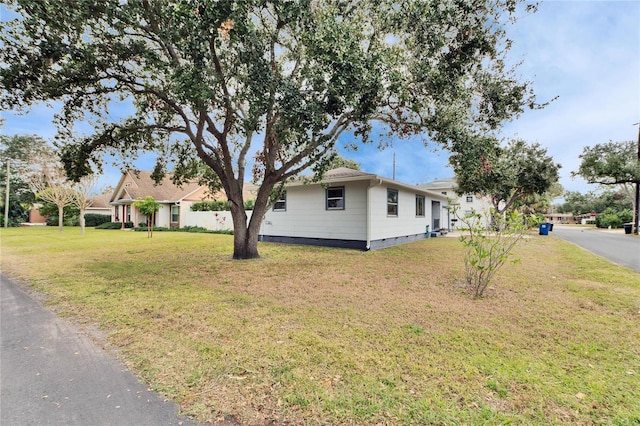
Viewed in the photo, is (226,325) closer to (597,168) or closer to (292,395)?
(292,395)

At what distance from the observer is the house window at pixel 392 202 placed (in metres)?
13.0

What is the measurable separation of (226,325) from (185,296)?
1783 mm

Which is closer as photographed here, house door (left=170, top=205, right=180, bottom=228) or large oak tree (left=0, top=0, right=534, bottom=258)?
large oak tree (left=0, top=0, right=534, bottom=258)

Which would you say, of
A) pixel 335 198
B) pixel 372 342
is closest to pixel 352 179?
pixel 335 198

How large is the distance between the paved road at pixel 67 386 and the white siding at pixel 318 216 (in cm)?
933

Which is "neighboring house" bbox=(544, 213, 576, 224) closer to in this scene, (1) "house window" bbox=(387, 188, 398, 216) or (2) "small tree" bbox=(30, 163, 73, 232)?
(1) "house window" bbox=(387, 188, 398, 216)

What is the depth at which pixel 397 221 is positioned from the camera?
13898 mm

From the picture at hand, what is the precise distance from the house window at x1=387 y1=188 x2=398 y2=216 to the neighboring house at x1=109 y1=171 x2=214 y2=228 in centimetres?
1597

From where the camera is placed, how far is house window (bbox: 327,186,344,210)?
12.2 meters

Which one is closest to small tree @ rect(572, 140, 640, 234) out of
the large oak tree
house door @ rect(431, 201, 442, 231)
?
house door @ rect(431, 201, 442, 231)

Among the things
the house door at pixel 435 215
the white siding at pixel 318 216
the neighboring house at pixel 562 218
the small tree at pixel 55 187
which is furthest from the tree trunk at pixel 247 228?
the neighboring house at pixel 562 218

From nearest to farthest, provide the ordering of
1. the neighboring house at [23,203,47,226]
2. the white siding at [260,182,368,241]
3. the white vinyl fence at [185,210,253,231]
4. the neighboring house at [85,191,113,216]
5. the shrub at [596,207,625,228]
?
the white siding at [260,182,368,241], the white vinyl fence at [185,210,253,231], the shrub at [596,207,625,228], the neighboring house at [85,191,113,216], the neighboring house at [23,203,47,226]

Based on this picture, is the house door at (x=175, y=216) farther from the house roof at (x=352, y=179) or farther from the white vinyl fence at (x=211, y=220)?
the house roof at (x=352, y=179)

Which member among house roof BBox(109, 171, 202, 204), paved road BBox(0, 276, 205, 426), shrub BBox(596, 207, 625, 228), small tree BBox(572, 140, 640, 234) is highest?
small tree BBox(572, 140, 640, 234)
